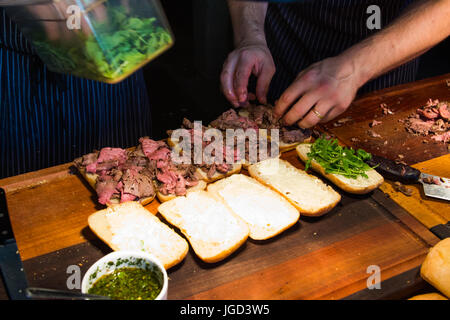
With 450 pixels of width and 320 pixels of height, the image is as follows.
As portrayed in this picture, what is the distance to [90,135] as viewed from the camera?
12.8ft

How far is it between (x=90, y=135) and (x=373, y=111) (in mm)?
2973

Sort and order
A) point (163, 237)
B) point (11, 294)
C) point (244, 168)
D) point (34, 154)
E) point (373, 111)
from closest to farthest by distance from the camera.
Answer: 1. point (11, 294)
2. point (163, 237)
3. point (244, 168)
4. point (34, 154)
5. point (373, 111)

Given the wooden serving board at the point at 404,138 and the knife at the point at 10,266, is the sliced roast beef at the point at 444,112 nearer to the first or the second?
the wooden serving board at the point at 404,138

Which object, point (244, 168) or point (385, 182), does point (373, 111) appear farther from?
point (244, 168)

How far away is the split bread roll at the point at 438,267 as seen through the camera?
7.47 feet

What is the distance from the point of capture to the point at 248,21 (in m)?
4.14

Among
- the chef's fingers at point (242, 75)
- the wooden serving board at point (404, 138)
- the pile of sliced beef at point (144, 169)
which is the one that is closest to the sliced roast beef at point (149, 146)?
the pile of sliced beef at point (144, 169)

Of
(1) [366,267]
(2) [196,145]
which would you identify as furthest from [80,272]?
(1) [366,267]

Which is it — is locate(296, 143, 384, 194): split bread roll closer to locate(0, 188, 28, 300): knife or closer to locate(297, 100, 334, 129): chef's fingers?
locate(297, 100, 334, 129): chef's fingers

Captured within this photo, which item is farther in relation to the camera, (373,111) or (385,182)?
(373,111)

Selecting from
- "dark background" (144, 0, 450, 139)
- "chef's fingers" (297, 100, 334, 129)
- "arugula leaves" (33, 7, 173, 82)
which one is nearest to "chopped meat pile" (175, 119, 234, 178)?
"chef's fingers" (297, 100, 334, 129)

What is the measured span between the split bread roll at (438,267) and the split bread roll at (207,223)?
114 cm

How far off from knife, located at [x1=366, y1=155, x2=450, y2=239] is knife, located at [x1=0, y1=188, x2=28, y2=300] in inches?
106

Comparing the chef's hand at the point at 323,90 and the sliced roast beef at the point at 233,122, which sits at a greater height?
the chef's hand at the point at 323,90
